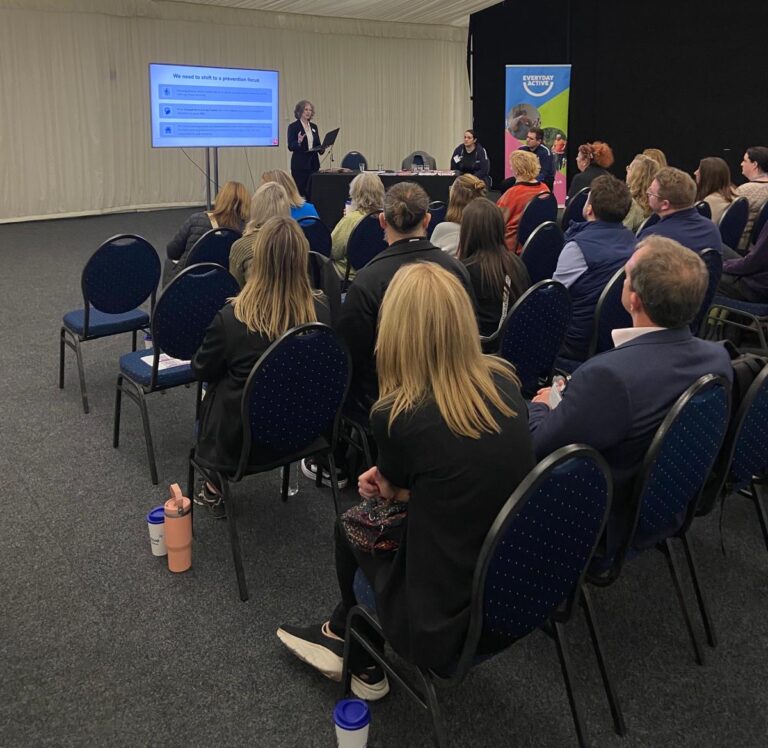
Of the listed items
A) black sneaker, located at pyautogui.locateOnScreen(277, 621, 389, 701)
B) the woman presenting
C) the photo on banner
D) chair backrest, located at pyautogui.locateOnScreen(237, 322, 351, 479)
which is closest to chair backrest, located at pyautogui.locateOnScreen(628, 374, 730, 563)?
black sneaker, located at pyautogui.locateOnScreen(277, 621, 389, 701)

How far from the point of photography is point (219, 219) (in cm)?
433

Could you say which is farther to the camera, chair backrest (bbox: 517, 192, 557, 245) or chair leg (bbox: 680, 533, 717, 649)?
chair backrest (bbox: 517, 192, 557, 245)

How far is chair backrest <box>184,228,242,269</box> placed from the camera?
395cm

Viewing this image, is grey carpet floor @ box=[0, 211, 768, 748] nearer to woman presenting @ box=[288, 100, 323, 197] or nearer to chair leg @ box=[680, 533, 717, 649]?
chair leg @ box=[680, 533, 717, 649]

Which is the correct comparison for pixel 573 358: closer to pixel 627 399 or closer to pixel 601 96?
pixel 627 399

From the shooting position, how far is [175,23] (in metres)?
10.9

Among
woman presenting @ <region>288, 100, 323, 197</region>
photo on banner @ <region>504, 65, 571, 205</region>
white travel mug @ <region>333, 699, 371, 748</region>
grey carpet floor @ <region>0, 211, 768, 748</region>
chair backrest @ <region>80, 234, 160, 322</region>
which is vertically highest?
photo on banner @ <region>504, 65, 571, 205</region>

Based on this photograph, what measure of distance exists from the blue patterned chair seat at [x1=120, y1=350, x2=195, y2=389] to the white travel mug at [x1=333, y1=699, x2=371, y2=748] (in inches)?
70.3

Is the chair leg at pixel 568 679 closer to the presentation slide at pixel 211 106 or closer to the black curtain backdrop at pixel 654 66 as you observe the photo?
the presentation slide at pixel 211 106

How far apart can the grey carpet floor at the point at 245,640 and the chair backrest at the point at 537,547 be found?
0.54 metres

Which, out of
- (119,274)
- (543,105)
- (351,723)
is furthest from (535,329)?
(543,105)

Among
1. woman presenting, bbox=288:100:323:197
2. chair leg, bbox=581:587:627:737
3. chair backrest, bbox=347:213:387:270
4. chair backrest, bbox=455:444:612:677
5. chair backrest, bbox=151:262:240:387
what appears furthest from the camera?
woman presenting, bbox=288:100:323:197

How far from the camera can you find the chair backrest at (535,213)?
5.61 m

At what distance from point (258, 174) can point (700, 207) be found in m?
8.98
